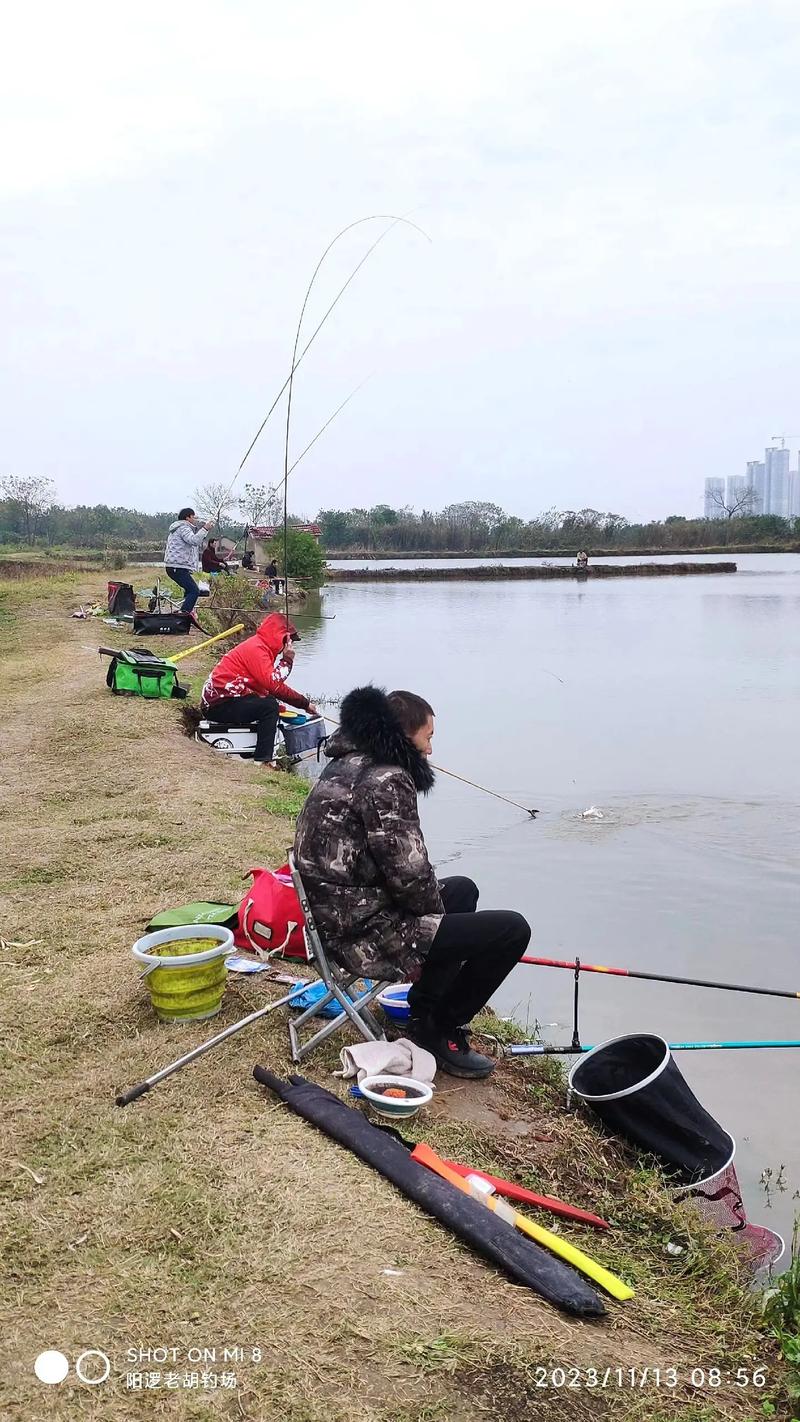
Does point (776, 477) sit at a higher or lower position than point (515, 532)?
higher

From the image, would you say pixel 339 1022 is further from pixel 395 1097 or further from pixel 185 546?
pixel 185 546

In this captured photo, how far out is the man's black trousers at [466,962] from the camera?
10.6 ft

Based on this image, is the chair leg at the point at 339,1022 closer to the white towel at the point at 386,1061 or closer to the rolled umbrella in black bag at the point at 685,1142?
the white towel at the point at 386,1061

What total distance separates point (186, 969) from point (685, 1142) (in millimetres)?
1599

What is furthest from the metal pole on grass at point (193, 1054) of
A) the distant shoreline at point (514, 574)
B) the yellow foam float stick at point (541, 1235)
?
the distant shoreline at point (514, 574)

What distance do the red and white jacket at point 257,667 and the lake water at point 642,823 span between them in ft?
5.28

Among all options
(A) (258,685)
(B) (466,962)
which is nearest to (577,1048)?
(B) (466,962)

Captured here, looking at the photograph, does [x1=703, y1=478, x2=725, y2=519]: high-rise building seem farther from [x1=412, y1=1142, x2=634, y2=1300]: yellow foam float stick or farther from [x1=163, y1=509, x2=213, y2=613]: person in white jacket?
[x1=412, y1=1142, x2=634, y2=1300]: yellow foam float stick

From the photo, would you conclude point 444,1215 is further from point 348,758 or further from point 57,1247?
point 348,758

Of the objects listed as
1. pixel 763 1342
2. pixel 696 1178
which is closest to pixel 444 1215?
pixel 763 1342

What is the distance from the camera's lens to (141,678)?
30.9 feet

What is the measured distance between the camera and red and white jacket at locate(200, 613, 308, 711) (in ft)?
24.8

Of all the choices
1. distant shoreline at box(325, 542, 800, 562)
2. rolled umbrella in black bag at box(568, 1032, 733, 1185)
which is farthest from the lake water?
distant shoreline at box(325, 542, 800, 562)

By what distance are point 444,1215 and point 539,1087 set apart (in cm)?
110
